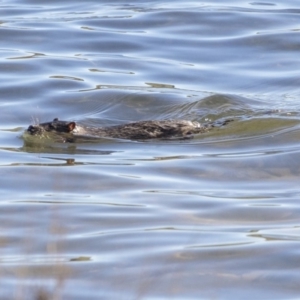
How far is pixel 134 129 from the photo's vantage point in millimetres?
11469

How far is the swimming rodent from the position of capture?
1121 centimetres

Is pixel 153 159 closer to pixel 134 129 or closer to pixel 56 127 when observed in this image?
pixel 134 129

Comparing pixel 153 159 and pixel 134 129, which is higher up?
pixel 134 129

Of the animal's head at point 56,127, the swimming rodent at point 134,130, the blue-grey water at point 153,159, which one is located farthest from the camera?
the swimming rodent at point 134,130

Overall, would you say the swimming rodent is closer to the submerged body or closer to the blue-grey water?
the submerged body

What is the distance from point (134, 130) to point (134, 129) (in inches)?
1.0

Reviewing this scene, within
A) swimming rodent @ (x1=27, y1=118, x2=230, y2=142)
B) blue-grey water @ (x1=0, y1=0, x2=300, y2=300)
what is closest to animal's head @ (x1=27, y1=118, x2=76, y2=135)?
swimming rodent @ (x1=27, y1=118, x2=230, y2=142)

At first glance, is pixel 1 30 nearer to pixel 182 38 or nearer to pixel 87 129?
pixel 182 38

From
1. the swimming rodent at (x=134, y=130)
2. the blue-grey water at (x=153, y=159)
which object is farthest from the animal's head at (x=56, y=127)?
the blue-grey water at (x=153, y=159)

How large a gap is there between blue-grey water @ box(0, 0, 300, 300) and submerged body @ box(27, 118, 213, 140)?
0.14 m

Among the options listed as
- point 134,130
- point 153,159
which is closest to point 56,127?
point 134,130

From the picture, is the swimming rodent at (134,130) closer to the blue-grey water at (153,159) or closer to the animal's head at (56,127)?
the animal's head at (56,127)

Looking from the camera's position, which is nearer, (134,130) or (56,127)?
(56,127)

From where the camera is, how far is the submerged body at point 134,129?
11.2 metres
